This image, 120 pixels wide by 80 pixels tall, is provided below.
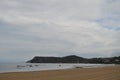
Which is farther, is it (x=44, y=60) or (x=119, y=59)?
(x=44, y=60)

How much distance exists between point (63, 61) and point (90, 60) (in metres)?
20.8

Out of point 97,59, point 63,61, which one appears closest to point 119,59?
point 97,59

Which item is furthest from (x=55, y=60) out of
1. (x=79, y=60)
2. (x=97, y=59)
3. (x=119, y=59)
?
(x=119, y=59)

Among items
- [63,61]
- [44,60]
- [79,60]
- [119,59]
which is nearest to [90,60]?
[79,60]

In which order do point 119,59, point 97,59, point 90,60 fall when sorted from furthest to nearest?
point 90,60 → point 97,59 → point 119,59

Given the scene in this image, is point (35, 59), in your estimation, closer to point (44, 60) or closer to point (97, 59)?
point (44, 60)

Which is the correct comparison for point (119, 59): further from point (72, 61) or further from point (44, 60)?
point (44, 60)

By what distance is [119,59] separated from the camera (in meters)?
137

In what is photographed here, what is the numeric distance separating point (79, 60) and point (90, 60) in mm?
8193

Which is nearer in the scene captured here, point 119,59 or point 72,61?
point 119,59

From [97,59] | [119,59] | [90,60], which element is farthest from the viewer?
[90,60]

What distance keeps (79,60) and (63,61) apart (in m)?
12.7

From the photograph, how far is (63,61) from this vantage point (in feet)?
638

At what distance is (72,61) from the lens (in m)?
185
